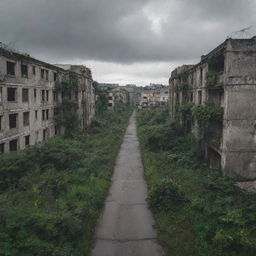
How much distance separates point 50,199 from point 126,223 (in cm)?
453

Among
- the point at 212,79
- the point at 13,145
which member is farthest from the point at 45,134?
the point at 212,79

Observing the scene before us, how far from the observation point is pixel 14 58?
70.8 feet

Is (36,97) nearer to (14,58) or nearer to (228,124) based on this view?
(14,58)

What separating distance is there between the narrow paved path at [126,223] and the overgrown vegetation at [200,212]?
2.05 ft

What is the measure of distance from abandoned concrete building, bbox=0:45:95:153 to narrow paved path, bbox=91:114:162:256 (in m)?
10.4

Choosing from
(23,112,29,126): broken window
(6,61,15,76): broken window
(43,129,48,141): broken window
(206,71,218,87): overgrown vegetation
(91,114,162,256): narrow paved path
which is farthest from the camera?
(43,129,48,141): broken window

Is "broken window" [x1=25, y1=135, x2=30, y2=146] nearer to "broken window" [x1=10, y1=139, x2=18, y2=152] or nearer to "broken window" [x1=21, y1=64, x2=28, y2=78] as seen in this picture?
"broken window" [x1=10, y1=139, x2=18, y2=152]

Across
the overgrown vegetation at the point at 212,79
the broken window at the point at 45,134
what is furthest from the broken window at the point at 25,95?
the overgrown vegetation at the point at 212,79

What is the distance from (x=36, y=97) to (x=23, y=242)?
67.0ft

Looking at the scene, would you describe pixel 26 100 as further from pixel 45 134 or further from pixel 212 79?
pixel 212 79

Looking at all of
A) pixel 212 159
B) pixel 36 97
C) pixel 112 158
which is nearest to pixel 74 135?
pixel 36 97

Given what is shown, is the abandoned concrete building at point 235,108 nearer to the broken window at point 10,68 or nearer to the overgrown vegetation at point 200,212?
the overgrown vegetation at point 200,212

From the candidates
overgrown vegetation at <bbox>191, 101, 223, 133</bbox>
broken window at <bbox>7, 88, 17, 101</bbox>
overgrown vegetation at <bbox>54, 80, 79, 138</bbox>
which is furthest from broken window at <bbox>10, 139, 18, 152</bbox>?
overgrown vegetation at <bbox>191, 101, 223, 133</bbox>

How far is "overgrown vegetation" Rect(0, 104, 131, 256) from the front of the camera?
9281mm
